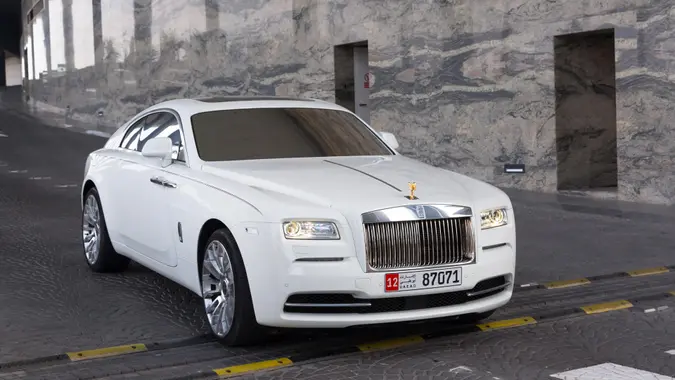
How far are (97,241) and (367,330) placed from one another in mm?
3092

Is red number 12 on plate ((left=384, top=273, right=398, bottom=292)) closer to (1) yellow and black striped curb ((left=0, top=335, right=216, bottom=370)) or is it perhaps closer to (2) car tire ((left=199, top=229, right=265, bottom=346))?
(2) car tire ((left=199, top=229, right=265, bottom=346))

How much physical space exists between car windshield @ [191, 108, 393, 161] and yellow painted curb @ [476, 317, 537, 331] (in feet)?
5.01

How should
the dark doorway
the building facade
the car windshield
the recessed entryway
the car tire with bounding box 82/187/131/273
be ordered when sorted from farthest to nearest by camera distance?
1. the recessed entryway
2. the dark doorway
3. the building facade
4. the car tire with bounding box 82/187/131/273
5. the car windshield

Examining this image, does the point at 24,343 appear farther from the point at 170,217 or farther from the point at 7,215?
the point at 7,215

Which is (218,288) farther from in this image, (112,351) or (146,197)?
(146,197)

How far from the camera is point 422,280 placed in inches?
227

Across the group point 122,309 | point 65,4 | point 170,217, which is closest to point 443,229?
point 170,217

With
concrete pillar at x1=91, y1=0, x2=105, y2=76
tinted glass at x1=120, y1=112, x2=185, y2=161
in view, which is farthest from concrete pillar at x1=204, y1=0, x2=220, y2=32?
tinted glass at x1=120, y1=112, x2=185, y2=161

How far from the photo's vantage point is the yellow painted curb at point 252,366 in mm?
5562

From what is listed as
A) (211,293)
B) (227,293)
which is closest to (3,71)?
(211,293)

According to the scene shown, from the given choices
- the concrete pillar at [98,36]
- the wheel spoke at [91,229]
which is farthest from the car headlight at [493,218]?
the concrete pillar at [98,36]

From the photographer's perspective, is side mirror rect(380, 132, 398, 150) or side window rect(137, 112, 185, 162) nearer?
side window rect(137, 112, 185, 162)

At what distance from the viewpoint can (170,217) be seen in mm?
6891

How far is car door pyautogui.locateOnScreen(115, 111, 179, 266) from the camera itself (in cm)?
707
